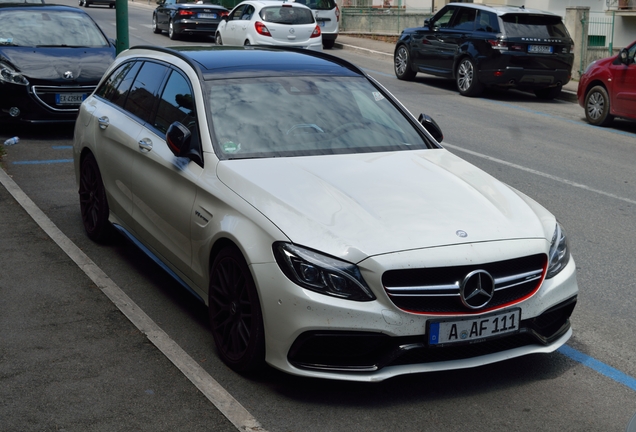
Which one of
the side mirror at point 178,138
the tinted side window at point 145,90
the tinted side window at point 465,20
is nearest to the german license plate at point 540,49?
the tinted side window at point 465,20

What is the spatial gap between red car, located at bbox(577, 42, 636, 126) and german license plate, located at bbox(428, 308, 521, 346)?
10.4 meters

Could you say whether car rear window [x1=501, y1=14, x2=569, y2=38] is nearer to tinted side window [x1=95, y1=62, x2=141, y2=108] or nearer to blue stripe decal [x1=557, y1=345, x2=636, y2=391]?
tinted side window [x1=95, y1=62, x2=141, y2=108]

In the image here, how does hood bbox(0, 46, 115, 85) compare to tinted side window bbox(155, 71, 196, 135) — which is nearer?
tinted side window bbox(155, 71, 196, 135)

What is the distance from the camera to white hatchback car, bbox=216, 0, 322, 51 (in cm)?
2369

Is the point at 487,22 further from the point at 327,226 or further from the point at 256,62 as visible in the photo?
the point at 327,226

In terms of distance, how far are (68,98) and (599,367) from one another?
29.1 feet

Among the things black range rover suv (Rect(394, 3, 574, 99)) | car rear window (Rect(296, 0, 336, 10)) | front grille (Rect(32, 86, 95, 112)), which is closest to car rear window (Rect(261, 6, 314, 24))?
car rear window (Rect(296, 0, 336, 10))

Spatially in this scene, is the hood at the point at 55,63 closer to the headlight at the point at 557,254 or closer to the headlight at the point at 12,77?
the headlight at the point at 12,77

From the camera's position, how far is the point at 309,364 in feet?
14.4

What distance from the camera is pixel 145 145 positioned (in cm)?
599

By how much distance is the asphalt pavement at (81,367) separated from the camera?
4223 millimetres

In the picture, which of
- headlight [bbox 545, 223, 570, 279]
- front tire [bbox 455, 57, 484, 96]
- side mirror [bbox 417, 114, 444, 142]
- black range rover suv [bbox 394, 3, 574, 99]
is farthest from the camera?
front tire [bbox 455, 57, 484, 96]

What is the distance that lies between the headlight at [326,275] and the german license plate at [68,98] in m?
8.44

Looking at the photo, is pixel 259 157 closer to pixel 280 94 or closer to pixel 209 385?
pixel 280 94
